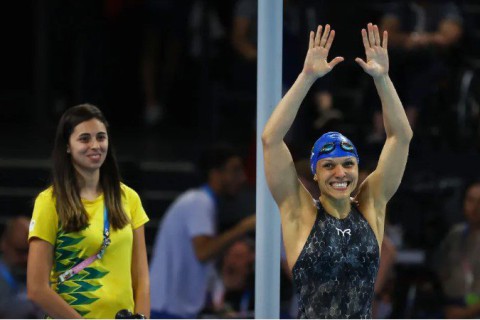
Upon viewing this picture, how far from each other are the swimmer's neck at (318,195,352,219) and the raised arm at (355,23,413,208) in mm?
147

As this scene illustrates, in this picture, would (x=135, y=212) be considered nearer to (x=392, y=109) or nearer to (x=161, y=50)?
(x=392, y=109)

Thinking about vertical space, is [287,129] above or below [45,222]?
above

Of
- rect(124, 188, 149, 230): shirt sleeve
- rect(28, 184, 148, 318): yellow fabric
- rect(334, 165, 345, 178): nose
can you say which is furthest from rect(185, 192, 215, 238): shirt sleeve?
rect(334, 165, 345, 178): nose

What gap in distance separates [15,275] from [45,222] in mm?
3532

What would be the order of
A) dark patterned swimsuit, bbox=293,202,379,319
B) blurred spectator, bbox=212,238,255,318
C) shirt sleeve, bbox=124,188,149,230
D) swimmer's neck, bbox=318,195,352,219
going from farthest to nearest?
1. blurred spectator, bbox=212,238,255,318
2. shirt sleeve, bbox=124,188,149,230
3. swimmer's neck, bbox=318,195,352,219
4. dark patterned swimsuit, bbox=293,202,379,319

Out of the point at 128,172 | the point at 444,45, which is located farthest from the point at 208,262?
the point at 444,45

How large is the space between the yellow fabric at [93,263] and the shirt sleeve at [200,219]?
2982mm

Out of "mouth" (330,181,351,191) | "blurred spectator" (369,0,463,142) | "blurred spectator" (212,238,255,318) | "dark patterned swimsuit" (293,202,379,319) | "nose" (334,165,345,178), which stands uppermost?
"blurred spectator" (369,0,463,142)

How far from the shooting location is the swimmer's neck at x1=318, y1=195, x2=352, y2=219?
17.3 feet

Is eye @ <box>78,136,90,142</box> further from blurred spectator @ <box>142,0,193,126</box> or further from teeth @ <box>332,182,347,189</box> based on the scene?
Result: blurred spectator @ <box>142,0,193,126</box>

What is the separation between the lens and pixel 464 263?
30.9 ft

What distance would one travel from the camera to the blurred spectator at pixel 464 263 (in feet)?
30.5

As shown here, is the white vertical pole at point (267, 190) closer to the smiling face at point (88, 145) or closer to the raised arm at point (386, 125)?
the raised arm at point (386, 125)

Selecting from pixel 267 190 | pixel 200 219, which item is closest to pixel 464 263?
pixel 200 219
